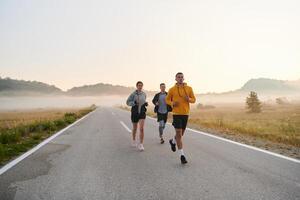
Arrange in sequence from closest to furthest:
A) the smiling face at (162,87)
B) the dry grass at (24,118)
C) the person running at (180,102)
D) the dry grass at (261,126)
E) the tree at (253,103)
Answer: the person running at (180,102)
the smiling face at (162,87)
the dry grass at (261,126)
the dry grass at (24,118)
the tree at (253,103)

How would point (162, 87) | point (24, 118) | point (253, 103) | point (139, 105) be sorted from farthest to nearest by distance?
point (253, 103)
point (24, 118)
point (162, 87)
point (139, 105)

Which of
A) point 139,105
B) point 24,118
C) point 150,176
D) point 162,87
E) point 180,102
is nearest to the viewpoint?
point 150,176

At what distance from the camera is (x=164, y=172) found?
576 cm

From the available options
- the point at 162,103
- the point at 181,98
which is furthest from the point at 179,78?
the point at 162,103

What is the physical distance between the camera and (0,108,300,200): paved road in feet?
14.4

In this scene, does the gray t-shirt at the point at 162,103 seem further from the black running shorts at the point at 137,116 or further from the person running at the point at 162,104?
the black running shorts at the point at 137,116

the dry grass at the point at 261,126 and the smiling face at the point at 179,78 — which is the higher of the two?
the smiling face at the point at 179,78

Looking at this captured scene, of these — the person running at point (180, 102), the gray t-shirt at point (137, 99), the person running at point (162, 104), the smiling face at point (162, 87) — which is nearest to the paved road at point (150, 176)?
the person running at point (180, 102)

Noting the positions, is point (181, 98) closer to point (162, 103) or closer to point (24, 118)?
point (162, 103)

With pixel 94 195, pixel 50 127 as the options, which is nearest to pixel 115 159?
pixel 94 195

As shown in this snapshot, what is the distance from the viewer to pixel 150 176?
5.46 meters

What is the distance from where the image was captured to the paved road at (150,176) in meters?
4.39

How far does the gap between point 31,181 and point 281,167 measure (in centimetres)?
506

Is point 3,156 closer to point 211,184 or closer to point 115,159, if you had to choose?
point 115,159
